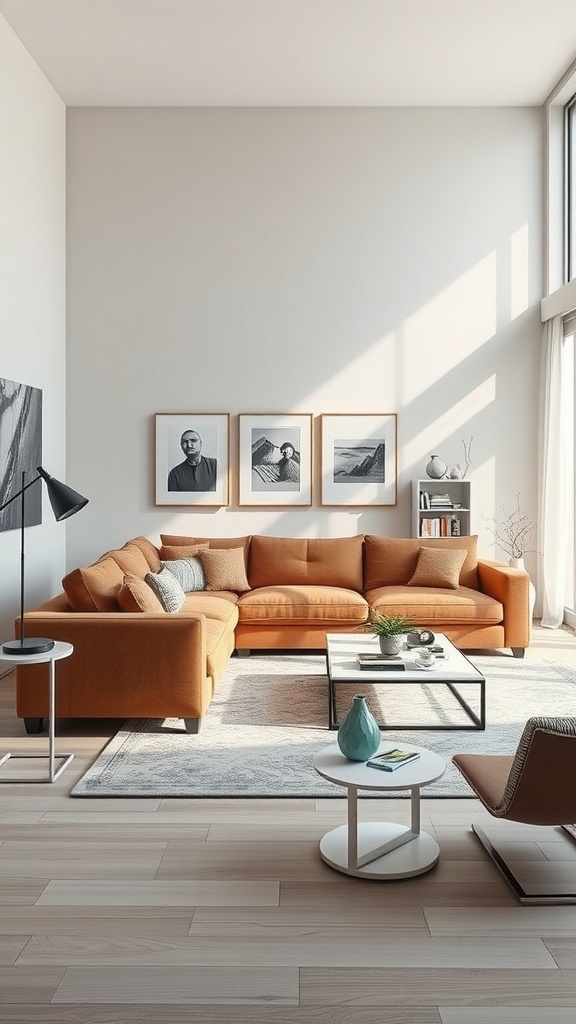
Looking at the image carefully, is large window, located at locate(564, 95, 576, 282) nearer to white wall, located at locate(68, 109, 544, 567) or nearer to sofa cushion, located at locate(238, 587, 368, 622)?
white wall, located at locate(68, 109, 544, 567)

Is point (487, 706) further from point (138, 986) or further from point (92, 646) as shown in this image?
point (138, 986)

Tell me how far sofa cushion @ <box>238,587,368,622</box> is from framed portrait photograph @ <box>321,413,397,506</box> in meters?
1.55

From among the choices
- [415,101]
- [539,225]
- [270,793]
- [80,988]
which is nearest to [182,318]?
[415,101]

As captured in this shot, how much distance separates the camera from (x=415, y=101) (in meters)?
7.86

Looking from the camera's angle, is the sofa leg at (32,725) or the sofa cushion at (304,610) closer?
the sofa leg at (32,725)

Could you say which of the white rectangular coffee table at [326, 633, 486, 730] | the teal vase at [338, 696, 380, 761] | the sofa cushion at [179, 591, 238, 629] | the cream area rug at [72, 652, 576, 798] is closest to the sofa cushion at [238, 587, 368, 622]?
the sofa cushion at [179, 591, 238, 629]

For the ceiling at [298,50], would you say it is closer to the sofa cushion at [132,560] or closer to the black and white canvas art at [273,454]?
the black and white canvas art at [273,454]

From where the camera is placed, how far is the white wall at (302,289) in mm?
7977

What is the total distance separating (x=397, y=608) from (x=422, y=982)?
166 inches

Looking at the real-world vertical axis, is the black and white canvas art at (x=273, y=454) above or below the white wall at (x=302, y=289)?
below

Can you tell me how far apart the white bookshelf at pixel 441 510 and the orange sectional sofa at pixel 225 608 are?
18.9 inches

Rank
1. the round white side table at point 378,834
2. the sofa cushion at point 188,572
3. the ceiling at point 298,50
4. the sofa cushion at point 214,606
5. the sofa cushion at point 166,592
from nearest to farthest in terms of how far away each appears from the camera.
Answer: the round white side table at point 378,834 < the sofa cushion at point 166,592 < the sofa cushion at point 214,606 < the ceiling at point 298,50 < the sofa cushion at point 188,572

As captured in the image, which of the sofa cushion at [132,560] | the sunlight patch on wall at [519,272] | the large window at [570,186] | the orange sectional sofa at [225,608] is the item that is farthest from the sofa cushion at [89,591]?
the large window at [570,186]

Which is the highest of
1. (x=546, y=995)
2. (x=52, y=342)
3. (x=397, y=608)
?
(x=52, y=342)
